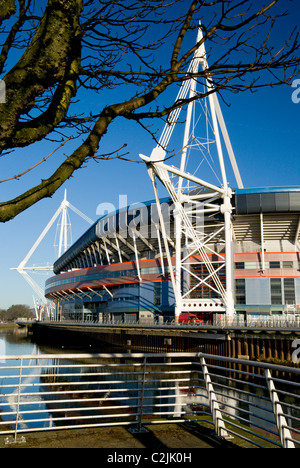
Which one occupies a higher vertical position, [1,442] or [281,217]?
[281,217]

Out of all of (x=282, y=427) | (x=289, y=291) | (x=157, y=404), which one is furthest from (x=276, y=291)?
(x=282, y=427)

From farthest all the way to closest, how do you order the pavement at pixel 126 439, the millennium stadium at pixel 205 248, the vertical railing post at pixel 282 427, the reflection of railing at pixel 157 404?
the millennium stadium at pixel 205 248 < the pavement at pixel 126 439 < the reflection of railing at pixel 157 404 < the vertical railing post at pixel 282 427

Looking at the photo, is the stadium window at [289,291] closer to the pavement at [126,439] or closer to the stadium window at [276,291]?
the stadium window at [276,291]

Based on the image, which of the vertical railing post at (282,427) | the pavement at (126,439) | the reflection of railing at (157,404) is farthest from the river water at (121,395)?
the pavement at (126,439)

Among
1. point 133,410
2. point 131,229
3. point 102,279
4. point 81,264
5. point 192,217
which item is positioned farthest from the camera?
point 81,264

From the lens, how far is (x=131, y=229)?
5009cm

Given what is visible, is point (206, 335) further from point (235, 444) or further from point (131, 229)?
point (235, 444)

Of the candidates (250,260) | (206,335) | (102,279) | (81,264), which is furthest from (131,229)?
(81,264)

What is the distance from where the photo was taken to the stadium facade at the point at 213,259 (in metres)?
40.5

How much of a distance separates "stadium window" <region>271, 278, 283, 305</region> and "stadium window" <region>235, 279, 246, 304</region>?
2.93 meters

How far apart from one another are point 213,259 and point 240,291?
4.54 meters

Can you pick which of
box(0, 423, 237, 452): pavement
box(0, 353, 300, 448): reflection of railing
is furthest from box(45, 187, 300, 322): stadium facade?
box(0, 423, 237, 452): pavement

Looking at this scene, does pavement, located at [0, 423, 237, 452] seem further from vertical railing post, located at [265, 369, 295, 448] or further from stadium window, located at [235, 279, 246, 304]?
stadium window, located at [235, 279, 246, 304]

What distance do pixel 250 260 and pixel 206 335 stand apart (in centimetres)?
1280
